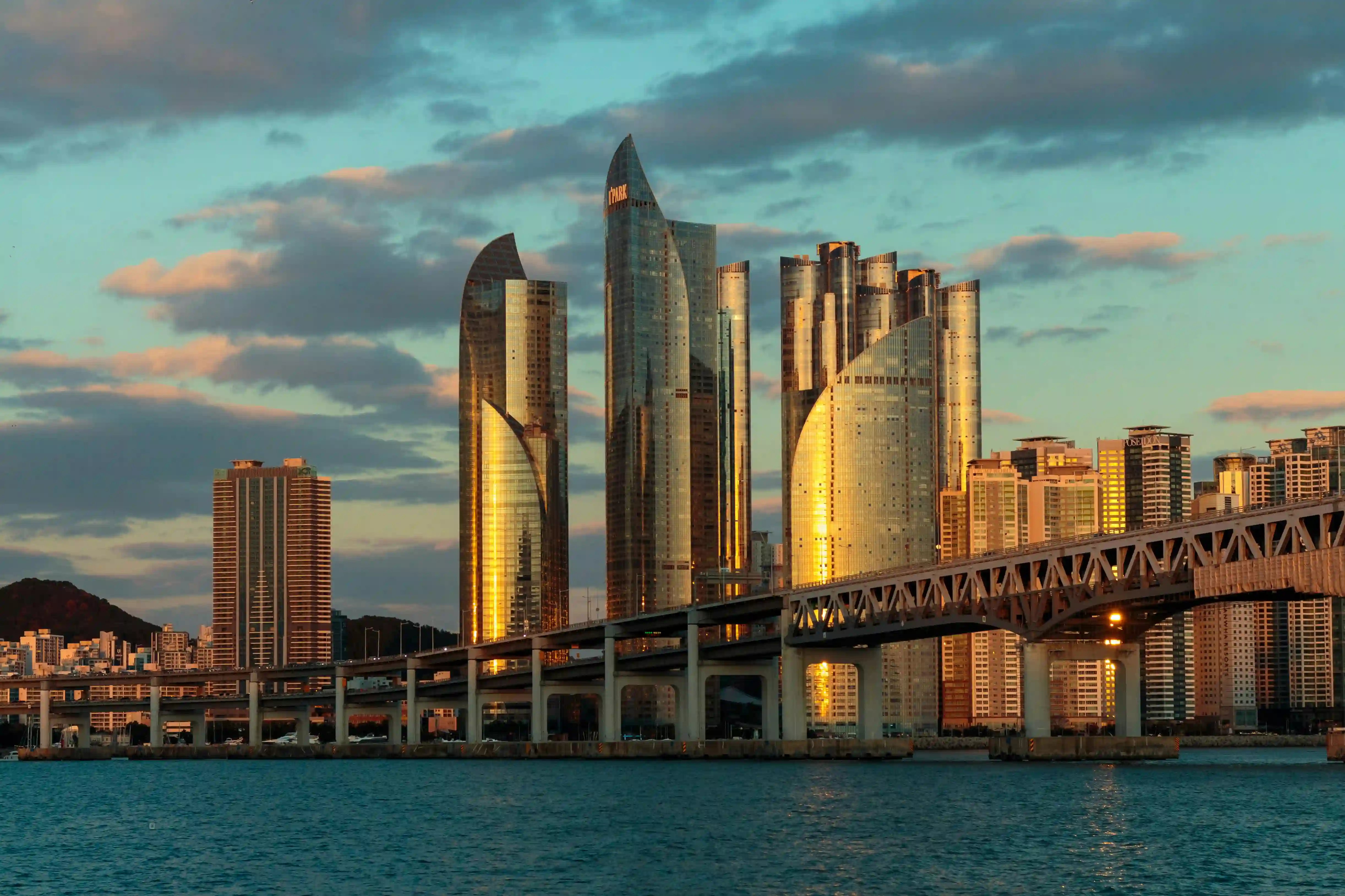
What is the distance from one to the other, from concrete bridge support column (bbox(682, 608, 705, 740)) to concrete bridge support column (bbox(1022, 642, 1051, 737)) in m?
43.8

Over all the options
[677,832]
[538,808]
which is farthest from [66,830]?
[677,832]

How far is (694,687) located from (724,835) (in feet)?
334

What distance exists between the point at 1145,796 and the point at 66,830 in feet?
195

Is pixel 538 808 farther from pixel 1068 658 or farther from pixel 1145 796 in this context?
pixel 1068 658

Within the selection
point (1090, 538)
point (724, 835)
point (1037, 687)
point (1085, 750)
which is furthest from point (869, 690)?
point (724, 835)

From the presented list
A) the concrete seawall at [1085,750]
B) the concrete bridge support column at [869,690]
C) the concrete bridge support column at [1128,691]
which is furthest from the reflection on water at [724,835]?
the concrete bridge support column at [869,690]

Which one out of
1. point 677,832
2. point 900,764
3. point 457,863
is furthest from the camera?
point 900,764

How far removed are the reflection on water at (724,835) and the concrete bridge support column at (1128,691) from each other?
11237mm

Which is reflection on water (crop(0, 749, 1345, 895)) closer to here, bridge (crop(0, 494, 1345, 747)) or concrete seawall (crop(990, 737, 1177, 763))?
concrete seawall (crop(990, 737, 1177, 763))

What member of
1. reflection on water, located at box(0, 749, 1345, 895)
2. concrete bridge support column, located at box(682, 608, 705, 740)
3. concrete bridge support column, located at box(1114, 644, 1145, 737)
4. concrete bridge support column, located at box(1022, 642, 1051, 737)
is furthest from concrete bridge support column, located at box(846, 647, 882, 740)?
reflection on water, located at box(0, 749, 1345, 895)

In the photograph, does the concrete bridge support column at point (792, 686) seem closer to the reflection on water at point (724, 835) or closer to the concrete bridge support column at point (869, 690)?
the concrete bridge support column at point (869, 690)

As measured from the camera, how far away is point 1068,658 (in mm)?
151875

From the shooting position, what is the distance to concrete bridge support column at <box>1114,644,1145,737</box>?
154000 mm

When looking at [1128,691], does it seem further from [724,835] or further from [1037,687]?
[724,835]
